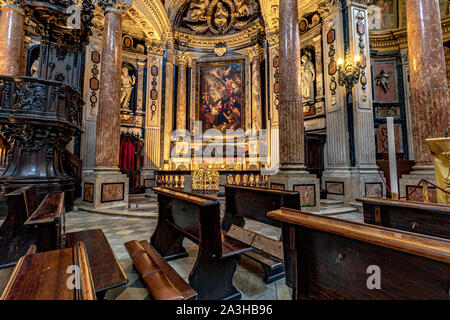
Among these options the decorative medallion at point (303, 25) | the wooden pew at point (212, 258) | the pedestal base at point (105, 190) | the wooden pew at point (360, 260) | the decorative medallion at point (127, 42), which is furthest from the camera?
the decorative medallion at point (127, 42)

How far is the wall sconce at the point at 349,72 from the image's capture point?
229 inches

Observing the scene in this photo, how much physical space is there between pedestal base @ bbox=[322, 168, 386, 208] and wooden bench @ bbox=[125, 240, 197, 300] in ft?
18.1

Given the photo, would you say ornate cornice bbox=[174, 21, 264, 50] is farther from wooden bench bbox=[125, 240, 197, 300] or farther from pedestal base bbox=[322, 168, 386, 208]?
wooden bench bbox=[125, 240, 197, 300]

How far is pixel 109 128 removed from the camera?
5902 mm

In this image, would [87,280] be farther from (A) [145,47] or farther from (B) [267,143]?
(A) [145,47]

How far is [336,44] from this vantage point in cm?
680

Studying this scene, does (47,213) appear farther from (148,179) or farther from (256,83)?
(256,83)

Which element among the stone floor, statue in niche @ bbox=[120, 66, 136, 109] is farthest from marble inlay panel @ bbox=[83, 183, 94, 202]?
statue in niche @ bbox=[120, 66, 136, 109]

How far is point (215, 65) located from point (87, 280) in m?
12.0

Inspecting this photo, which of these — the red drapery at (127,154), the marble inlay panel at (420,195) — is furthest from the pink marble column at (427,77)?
the red drapery at (127,154)

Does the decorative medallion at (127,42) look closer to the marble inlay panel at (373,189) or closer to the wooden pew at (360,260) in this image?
the marble inlay panel at (373,189)

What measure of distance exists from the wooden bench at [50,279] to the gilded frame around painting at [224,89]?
10423mm

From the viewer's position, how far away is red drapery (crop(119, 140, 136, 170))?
957 centimetres
